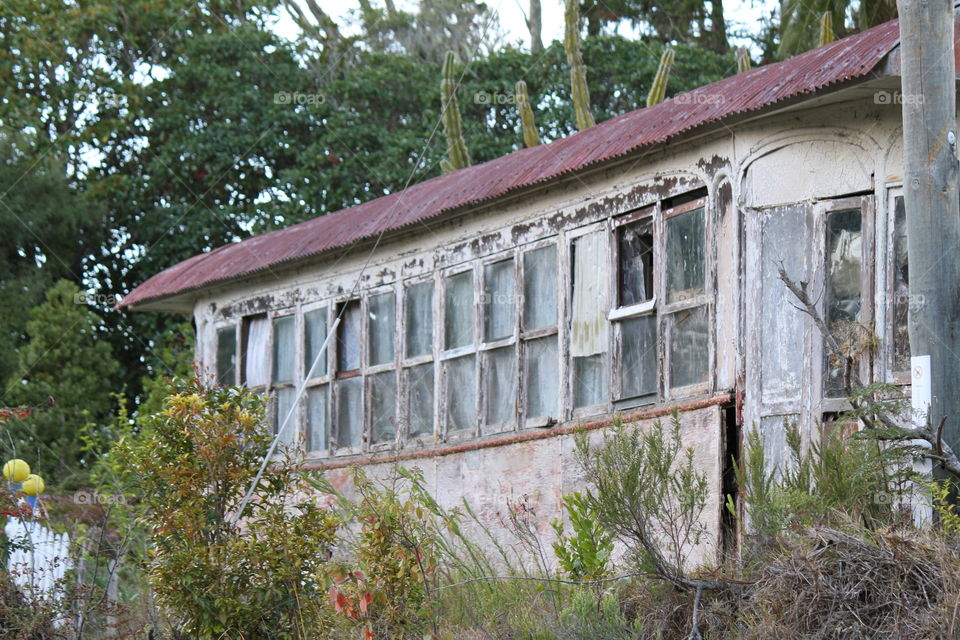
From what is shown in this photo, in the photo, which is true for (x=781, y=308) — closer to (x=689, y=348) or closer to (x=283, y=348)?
(x=689, y=348)

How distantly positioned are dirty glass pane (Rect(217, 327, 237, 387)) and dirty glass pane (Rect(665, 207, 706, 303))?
23.3ft

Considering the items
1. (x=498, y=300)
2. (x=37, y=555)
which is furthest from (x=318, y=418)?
(x=37, y=555)

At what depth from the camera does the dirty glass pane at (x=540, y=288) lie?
12.8 m

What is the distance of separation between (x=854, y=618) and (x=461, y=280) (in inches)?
284

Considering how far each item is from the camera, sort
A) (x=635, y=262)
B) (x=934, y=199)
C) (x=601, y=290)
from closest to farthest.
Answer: (x=934, y=199) < (x=635, y=262) < (x=601, y=290)

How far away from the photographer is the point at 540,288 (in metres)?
13.0

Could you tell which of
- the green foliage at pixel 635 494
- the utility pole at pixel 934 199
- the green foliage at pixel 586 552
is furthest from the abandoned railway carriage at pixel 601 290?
the green foliage at pixel 635 494

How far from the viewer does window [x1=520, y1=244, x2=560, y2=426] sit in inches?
502

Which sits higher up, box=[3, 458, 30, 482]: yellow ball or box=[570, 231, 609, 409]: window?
box=[570, 231, 609, 409]: window

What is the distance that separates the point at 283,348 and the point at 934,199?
912cm

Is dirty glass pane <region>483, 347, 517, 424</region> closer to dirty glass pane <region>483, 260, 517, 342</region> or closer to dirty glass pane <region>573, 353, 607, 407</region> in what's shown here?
dirty glass pane <region>483, 260, 517, 342</region>

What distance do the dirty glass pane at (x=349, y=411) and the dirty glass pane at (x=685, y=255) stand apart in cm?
474

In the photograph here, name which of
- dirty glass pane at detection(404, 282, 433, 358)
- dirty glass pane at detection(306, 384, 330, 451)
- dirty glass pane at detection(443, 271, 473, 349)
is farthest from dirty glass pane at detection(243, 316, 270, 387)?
dirty glass pane at detection(443, 271, 473, 349)

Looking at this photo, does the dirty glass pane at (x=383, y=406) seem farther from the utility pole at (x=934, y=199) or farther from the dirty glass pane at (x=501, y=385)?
the utility pole at (x=934, y=199)
